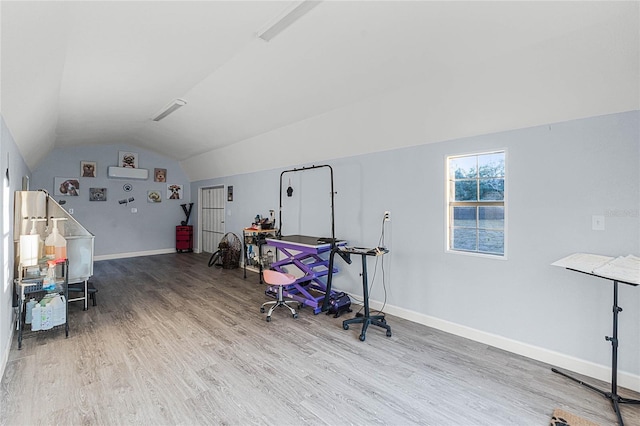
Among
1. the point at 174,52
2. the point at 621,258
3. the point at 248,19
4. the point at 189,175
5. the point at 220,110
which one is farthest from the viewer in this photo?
the point at 189,175

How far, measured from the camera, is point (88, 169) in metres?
7.27

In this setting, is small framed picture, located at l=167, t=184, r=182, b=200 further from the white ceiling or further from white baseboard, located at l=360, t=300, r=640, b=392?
white baseboard, located at l=360, t=300, r=640, b=392

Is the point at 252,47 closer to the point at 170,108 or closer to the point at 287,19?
the point at 287,19

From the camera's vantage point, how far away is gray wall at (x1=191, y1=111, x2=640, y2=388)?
2398 mm

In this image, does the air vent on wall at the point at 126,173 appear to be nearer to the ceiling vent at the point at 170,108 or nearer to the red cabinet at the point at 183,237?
the red cabinet at the point at 183,237

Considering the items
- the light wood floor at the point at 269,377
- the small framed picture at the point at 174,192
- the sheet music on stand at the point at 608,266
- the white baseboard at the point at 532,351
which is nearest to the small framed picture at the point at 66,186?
the small framed picture at the point at 174,192

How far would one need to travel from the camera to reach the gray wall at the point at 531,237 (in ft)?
7.87

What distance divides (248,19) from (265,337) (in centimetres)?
303

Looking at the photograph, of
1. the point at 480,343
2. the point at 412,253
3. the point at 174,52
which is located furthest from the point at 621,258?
the point at 174,52

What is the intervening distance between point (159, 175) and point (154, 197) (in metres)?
0.63

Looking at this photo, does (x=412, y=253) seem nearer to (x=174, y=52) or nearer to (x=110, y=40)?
(x=174, y=52)

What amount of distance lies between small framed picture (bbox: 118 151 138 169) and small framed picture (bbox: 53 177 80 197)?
105cm

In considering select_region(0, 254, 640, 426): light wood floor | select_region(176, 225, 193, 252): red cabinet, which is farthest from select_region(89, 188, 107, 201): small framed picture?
select_region(0, 254, 640, 426): light wood floor

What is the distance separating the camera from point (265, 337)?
10.5 feet
